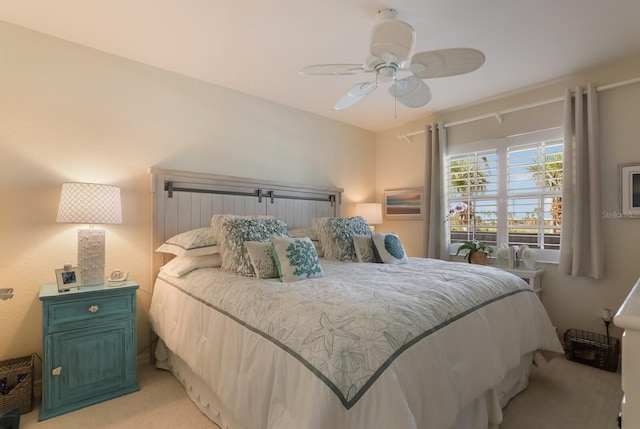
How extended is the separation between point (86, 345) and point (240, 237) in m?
1.18

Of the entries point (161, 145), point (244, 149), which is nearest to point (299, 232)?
point (244, 149)

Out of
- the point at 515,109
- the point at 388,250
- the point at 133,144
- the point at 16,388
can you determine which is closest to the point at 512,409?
the point at 388,250

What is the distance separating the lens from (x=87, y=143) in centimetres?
243

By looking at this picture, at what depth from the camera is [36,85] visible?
2246 mm

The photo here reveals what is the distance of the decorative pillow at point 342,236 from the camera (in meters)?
2.87

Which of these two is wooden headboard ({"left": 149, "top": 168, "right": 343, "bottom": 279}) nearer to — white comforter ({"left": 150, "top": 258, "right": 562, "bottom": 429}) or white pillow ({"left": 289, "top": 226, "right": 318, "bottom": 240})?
white pillow ({"left": 289, "top": 226, "right": 318, "bottom": 240})

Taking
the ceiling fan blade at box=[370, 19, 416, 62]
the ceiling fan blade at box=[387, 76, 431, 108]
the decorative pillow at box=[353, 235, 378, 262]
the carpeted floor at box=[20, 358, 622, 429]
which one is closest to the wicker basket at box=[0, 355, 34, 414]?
the carpeted floor at box=[20, 358, 622, 429]

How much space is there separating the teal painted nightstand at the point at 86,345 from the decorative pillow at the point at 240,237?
667 millimetres

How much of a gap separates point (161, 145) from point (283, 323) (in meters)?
2.17

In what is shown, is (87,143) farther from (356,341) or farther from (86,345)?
(356,341)

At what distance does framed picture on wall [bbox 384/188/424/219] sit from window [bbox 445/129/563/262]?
0.38 metres

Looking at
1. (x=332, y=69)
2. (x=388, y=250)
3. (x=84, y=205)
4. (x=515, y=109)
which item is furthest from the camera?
(x=515, y=109)

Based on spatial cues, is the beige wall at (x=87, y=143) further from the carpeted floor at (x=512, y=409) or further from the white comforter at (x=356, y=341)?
the white comforter at (x=356, y=341)

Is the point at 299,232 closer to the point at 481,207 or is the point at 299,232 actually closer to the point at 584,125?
the point at 481,207
